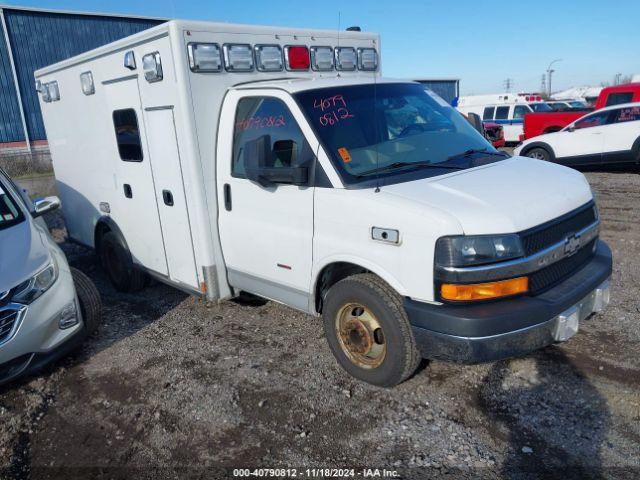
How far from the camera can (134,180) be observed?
17.7 feet

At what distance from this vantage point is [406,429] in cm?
331

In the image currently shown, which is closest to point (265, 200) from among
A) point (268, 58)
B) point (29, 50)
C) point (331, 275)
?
point (331, 275)

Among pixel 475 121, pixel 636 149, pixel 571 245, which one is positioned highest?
pixel 475 121

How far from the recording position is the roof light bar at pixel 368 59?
214 inches

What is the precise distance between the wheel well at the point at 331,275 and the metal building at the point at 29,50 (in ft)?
67.9

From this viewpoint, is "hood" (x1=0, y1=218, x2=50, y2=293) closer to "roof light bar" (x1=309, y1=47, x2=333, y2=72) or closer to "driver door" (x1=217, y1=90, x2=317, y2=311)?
"driver door" (x1=217, y1=90, x2=317, y2=311)

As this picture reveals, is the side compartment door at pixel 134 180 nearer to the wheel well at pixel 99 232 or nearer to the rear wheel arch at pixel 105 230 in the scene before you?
the rear wheel arch at pixel 105 230

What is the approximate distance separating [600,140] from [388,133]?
32.9ft

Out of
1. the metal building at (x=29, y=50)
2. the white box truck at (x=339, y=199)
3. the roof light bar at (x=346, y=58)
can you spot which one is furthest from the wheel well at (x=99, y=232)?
the metal building at (x=29, y=50)

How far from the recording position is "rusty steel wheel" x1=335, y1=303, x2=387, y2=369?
3.59 metres

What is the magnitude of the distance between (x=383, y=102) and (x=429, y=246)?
167cm

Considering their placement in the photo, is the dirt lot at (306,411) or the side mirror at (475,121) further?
the side mirror at (475,121)

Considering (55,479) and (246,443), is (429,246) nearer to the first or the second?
(246,443)

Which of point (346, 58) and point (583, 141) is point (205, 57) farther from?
point (583, 141)
